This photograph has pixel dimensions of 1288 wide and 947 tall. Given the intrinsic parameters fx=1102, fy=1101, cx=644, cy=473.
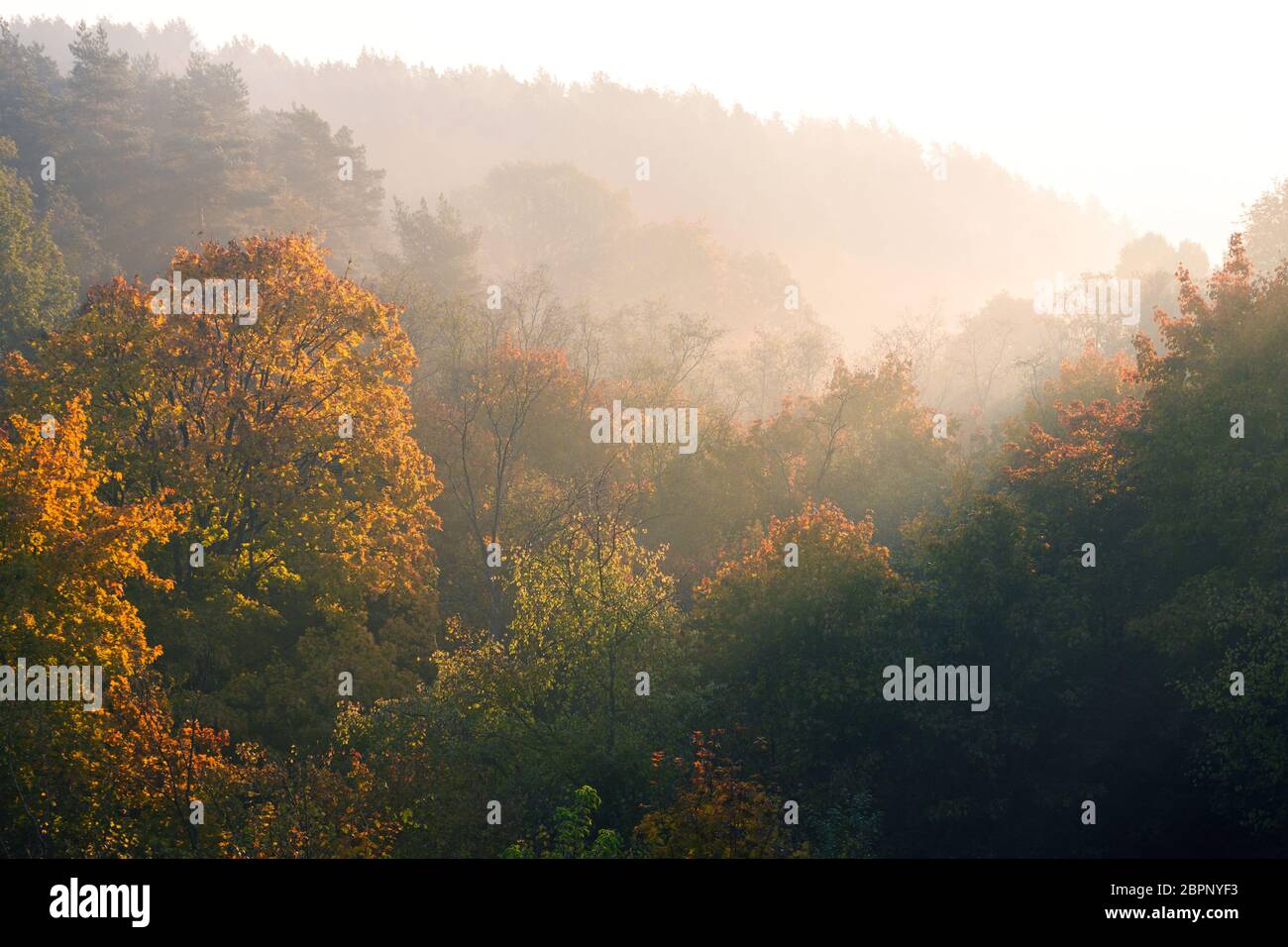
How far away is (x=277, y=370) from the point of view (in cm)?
3728

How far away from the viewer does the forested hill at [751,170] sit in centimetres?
14400

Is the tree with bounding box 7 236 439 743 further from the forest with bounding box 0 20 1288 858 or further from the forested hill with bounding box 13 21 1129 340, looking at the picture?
the forested hill with bounding box 13 21 1129 340

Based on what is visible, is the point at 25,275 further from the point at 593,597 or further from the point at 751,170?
the point at 751,170

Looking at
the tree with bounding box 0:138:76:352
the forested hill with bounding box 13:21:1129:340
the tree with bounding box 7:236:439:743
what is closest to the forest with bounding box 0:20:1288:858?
the tree with bounding box 7:236:439:743

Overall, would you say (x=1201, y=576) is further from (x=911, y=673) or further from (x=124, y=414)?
(x=124, y=414)

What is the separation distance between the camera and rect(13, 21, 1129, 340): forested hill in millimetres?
144000

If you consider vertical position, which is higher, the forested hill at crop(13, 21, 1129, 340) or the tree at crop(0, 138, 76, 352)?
the forested hill at crop(13, 21, 1129, 340)

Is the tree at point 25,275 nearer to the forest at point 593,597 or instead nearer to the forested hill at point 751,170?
the forest at point 593,597

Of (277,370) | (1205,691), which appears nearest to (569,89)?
(277,370)

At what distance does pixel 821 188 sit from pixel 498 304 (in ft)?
303

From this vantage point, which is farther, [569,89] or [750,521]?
[569,89]

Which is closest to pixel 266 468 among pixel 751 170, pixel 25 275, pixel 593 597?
Result: pixel 593 597

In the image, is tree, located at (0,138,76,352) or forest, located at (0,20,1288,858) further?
tree, located at (0,138,76,352)

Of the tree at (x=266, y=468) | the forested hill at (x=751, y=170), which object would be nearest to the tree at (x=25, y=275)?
the tree at (x=266, y=468)
